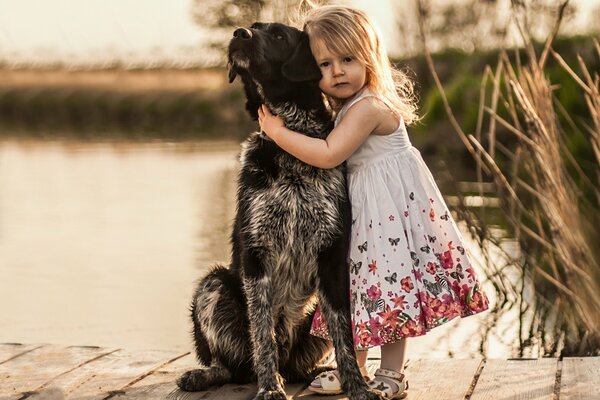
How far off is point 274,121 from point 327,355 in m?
1.01

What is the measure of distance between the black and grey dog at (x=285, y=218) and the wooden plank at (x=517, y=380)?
0.52 metres

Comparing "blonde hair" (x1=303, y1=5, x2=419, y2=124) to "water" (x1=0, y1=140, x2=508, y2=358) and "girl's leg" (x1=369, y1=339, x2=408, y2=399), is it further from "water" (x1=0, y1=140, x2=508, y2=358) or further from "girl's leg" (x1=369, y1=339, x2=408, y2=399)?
"water" (x1=0, y1=140, x2=508, y2=358)

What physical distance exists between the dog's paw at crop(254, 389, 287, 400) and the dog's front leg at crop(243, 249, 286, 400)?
1cm

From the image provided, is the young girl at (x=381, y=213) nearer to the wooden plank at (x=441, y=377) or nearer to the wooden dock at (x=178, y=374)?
the wooden plank at (x=441, y=377)

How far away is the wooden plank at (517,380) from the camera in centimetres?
375

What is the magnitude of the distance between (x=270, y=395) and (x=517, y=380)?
101 centimetres

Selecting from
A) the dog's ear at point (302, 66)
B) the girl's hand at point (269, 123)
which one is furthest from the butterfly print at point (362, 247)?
the dog's ear at point (302, 66)

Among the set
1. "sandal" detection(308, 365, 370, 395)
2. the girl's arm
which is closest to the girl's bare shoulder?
the girl's arm

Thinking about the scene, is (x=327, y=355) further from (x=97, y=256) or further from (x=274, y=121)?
(x=97, y=256)

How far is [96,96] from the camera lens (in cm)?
2772

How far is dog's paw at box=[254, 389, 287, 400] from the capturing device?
354 centimetres

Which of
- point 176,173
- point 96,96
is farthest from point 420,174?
point 96,96

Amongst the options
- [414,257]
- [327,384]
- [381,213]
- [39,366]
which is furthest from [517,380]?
[39,366]

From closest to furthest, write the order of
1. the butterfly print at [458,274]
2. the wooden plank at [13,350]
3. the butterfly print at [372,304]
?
Answer: the butterfly print at [372,304] < the butterfly print at [458,274] < the wooden plank at [13,350]
